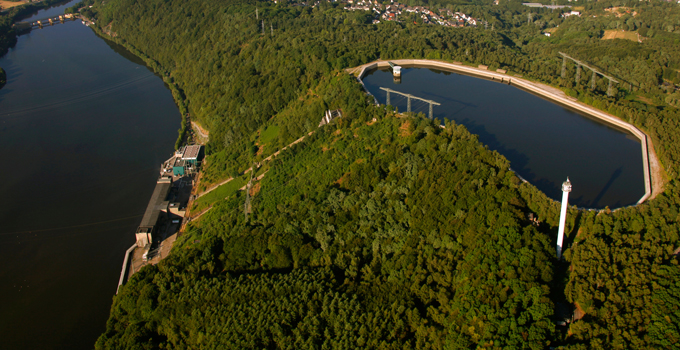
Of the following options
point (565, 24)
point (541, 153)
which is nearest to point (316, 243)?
point (541, 153)

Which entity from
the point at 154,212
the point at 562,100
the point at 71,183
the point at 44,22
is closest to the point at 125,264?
the point at 154,212

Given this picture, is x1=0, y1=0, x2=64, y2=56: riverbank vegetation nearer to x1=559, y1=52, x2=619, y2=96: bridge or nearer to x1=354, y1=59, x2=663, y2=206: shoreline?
x1=354, y1=59, x2=663, y2=206: shoreline

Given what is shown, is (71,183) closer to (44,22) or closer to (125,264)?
(125,264)

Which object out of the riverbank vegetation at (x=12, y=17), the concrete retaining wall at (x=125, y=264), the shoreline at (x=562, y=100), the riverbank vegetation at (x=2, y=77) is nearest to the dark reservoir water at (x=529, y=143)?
the shoreline at (x=562, y=100)

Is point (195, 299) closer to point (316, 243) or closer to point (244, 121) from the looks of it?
point (316, 243)

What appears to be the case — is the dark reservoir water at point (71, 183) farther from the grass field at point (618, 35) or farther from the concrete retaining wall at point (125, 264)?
the grass field at point (618, 35)

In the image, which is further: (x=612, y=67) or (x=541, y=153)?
(x=612, y=67)
